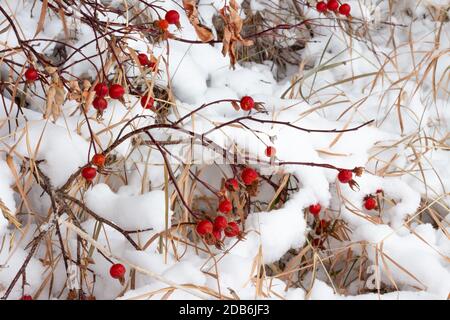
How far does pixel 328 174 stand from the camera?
71.3 inches

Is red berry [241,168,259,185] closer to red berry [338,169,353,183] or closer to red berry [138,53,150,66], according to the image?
red berry [338,169,353,183]

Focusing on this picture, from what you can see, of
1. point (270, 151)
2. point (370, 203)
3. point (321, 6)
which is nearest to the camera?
point (270, 151)

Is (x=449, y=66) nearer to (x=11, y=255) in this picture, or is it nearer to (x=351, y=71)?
(x=351, y=71)

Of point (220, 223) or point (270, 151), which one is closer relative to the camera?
point (220, 223)

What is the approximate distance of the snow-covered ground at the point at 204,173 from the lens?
60.9 inches

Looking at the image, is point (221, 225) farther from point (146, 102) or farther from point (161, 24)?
point (161, 24)

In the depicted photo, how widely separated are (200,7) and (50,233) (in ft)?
3.26

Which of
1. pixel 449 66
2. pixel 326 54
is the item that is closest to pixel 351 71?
pixel 326 54

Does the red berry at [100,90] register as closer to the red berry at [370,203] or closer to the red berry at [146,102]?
the red berry at [146,102]

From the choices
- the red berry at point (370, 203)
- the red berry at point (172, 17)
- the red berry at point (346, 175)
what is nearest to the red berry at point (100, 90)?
the red berry at point (172, 17)

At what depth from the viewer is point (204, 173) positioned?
1838mm

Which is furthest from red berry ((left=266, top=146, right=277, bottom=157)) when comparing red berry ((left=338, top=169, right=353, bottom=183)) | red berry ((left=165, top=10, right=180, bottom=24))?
red berry ((left=165, top=10, right=180, bottom=24))

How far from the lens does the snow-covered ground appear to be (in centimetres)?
155

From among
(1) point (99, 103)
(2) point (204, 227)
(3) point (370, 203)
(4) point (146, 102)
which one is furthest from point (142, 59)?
(3) point (370, 203)
